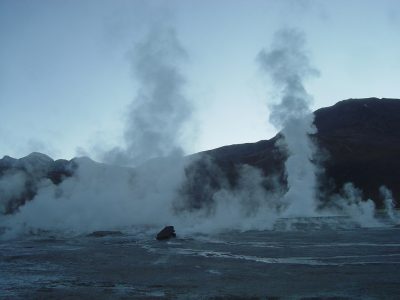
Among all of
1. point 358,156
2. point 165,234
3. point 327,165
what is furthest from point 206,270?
A: point 358,156

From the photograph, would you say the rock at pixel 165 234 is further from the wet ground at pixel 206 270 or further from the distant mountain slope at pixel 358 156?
the distant mountain slope at pixel 358 156

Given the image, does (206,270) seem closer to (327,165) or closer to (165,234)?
(165,234)

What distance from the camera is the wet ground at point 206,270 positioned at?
17.8m

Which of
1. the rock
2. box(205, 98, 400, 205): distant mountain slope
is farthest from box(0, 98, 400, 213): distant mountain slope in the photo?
the rock

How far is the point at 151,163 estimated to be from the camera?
62.9 metres

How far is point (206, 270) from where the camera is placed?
76.6ft

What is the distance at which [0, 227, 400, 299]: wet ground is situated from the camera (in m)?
17.8

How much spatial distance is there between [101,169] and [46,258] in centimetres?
3434

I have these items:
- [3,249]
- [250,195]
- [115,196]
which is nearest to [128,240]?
[3,249]

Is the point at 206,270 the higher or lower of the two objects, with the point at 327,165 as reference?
lower

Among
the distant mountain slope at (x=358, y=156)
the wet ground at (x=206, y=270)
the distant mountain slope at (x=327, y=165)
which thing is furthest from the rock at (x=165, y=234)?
the distant mountain slope at (x=358, y=156)

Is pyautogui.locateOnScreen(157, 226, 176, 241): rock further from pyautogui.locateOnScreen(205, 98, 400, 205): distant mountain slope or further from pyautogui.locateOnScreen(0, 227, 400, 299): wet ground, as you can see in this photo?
pyautogui.locateOnScreen(205, 98, 400, 205): distant mountain slope

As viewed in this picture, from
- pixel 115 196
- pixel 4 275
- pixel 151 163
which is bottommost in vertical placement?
pixel 4 275

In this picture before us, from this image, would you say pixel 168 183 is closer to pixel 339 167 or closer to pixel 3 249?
pixel 3 249
